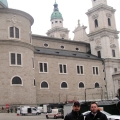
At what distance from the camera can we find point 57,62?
45594 mm

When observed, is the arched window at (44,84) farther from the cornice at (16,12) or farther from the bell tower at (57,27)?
the bell tower at (57,27)

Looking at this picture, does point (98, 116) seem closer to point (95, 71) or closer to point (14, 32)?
point (14, 32)

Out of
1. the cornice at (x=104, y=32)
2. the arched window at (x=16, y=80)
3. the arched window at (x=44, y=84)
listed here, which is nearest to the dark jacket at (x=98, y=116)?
the arched window at (x=16, y=80)

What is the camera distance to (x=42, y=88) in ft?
138

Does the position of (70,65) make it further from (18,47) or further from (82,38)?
(82,38)

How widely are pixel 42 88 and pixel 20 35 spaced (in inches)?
397

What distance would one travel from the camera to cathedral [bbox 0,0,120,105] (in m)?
36.3

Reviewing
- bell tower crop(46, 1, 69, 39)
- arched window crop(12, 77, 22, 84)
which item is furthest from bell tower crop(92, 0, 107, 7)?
arched window crop(12, 77, 22, 84)

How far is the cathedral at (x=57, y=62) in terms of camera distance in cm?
3631

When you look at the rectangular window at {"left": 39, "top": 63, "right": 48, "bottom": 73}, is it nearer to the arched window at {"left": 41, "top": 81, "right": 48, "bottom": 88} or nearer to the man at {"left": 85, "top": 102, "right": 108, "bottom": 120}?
the arched window at {"left": 41, "top": 81, "right": 48, "bottom": 88}

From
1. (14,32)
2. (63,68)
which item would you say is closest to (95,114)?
(14,32)

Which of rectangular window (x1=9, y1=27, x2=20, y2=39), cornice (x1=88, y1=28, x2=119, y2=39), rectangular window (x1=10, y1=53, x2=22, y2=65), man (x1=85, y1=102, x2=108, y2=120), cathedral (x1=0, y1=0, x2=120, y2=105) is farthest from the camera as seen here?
cornice (x1=88, y1=28, x2=119, y2=39)

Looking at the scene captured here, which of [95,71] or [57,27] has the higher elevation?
[57,27]

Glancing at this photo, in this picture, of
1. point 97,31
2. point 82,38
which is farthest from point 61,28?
point 97,31
